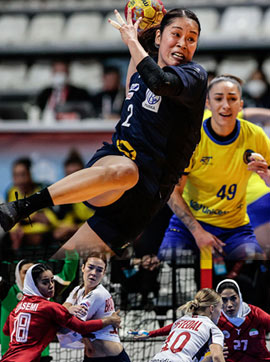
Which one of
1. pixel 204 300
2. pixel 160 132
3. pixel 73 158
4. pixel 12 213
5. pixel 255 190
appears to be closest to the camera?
pixel 12 213

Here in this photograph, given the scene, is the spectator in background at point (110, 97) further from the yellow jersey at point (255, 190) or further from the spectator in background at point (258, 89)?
the yellow jersey at point (255, 190)

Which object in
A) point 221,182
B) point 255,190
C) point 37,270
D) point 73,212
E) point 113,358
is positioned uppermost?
point 221,182

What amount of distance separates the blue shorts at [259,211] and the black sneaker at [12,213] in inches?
99.1

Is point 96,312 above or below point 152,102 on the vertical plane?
below

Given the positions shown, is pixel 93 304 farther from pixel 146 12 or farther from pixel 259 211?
pixel 146 12

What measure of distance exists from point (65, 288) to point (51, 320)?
1.37ft

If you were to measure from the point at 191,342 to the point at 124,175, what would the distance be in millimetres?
1355

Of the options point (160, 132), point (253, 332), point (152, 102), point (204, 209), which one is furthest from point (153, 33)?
point (253, 332)

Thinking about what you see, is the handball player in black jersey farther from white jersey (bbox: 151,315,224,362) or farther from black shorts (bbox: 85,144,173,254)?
white jersey (bbox: 151,315,224,362)

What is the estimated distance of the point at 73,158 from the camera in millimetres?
7082

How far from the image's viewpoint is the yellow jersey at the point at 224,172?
16.7 ft

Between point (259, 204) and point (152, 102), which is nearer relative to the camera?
point (152, 102)

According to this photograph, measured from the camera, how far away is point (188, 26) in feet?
13.2

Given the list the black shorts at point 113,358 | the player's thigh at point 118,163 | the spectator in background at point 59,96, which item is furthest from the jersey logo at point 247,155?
the spectator in background at point 59,96
